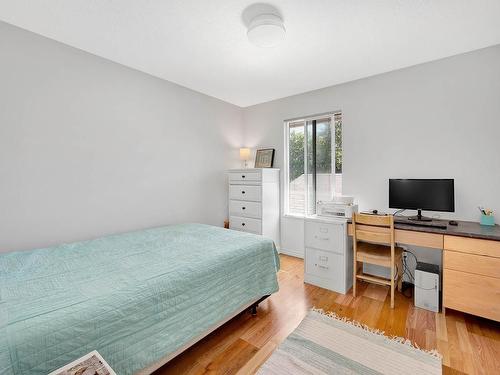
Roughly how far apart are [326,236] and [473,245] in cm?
120

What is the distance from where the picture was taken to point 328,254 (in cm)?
264

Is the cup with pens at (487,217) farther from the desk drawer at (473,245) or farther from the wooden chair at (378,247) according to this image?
the wooden chair at (378,247)

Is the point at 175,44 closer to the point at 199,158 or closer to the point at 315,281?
the point at 199,158

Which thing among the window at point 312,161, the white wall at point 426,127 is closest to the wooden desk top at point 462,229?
the white wall at point 426,127

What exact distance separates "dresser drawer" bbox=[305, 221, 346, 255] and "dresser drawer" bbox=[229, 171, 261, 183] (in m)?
1.05

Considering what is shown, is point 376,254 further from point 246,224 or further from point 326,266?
point 246,224

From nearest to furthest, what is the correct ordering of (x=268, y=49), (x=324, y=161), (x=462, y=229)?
(x=462, y=229) < (x=268, y=49) < (x=324, y=161)

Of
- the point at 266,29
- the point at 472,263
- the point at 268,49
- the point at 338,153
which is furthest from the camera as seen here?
the point at 338,153

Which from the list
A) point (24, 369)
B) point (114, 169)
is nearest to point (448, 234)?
point (24, 369)

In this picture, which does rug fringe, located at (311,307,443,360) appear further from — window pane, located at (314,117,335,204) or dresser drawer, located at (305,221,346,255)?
window pane, located at (314,117,335,204)

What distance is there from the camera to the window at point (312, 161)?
130 inches

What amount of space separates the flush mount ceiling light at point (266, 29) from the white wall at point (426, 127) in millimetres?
1583

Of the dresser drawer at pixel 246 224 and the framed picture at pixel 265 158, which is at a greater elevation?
the framed picture at pixel 265 158

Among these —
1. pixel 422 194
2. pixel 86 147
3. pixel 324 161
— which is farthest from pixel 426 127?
pixel 86 147
